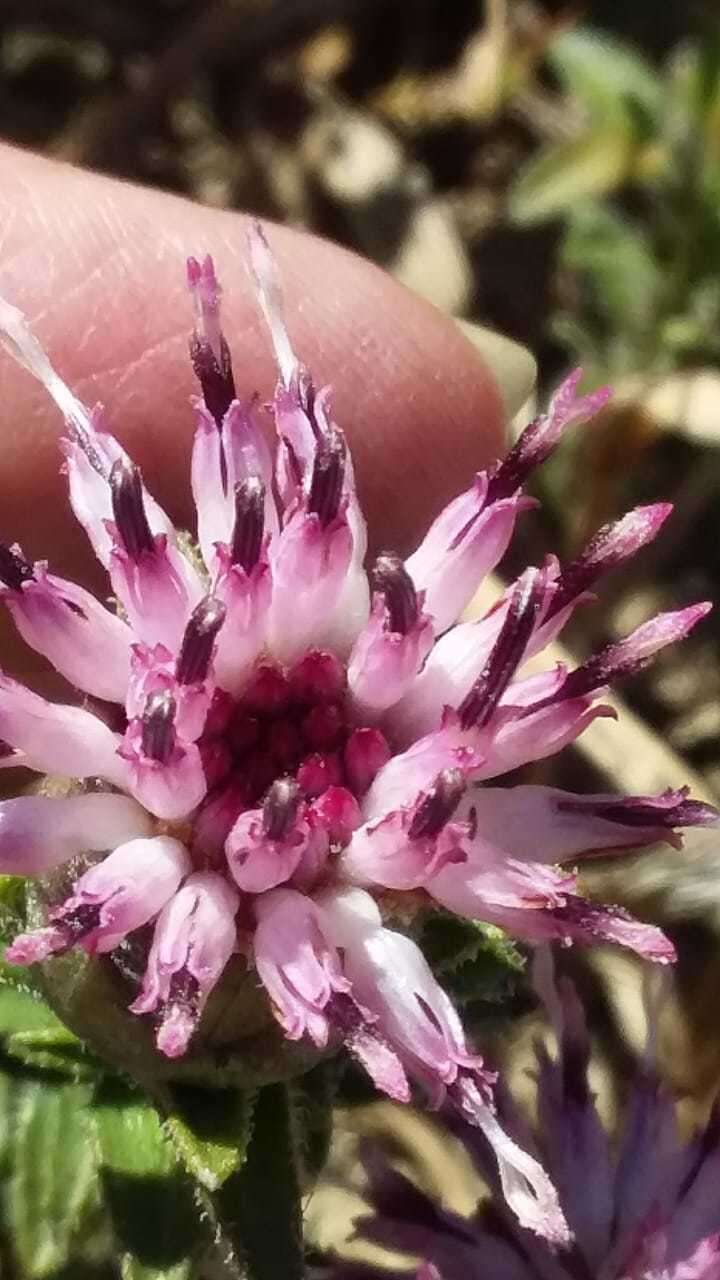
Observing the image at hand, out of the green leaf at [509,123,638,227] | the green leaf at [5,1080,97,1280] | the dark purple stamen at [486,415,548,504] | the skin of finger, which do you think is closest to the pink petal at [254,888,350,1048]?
the dark purple stamen at [486,415,548,504]

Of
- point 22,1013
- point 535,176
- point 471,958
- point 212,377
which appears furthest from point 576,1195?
point 535,176

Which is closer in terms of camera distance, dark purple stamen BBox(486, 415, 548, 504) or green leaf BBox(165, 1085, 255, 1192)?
green leaf BBox(165, 1085, 255, 1192)

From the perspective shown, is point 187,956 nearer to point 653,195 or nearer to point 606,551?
point 606,551

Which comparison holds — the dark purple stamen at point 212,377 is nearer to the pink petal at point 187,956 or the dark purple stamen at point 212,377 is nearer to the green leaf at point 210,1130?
the pink petal at point 187,956

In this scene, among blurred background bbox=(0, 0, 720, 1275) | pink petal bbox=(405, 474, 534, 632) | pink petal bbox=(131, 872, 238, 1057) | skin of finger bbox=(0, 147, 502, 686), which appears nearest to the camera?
pink petal bbox=(131, 872, 238, 1057)

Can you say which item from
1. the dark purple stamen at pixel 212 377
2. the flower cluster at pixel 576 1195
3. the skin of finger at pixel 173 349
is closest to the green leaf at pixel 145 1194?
the flower cluster at pixel 576 1195

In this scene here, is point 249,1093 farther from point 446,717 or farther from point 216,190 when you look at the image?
point 216,190

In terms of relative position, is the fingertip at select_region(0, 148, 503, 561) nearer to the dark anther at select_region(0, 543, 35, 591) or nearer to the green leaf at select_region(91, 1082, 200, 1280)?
the dark anther at select_region(0, 543, 35, 591)
